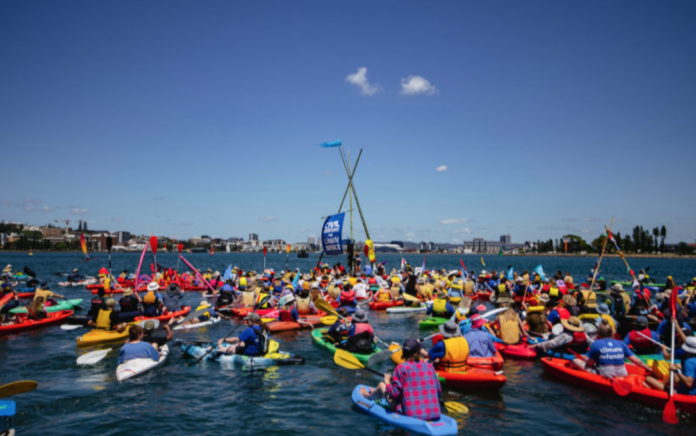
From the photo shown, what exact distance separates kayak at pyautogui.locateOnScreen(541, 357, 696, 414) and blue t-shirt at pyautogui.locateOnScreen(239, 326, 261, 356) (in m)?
7.64

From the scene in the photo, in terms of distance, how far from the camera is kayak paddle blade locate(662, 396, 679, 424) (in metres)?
7.86

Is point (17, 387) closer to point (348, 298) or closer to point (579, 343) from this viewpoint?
point (579, 343)

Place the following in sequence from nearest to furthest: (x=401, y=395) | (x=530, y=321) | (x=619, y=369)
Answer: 1. (x=401, y=395)
2. (x=619, y=369)
3. (x=530, y=321)

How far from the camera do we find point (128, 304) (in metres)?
16.1

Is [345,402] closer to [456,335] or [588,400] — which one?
[456,335]

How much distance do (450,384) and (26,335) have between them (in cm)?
1572

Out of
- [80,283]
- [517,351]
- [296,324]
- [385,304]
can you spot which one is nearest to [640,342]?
[517,351]

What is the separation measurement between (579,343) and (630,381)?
254cm

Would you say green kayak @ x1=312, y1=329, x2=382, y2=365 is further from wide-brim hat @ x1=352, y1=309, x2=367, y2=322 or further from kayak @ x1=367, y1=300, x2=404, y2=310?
kayak @ x1=367, y1=300, x2=404, y2=310

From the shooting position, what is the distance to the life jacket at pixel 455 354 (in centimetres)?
953

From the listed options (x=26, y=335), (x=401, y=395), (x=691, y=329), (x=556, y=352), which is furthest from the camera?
(x=26, y=335)

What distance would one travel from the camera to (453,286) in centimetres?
2473

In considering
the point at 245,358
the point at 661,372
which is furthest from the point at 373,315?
the point at 661,372

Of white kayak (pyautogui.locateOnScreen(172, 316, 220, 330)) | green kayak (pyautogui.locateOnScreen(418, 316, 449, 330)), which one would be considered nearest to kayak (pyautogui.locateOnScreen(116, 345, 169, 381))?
white kayak (pyautogui.locateOnScreen(172, 316, 220, 330))
